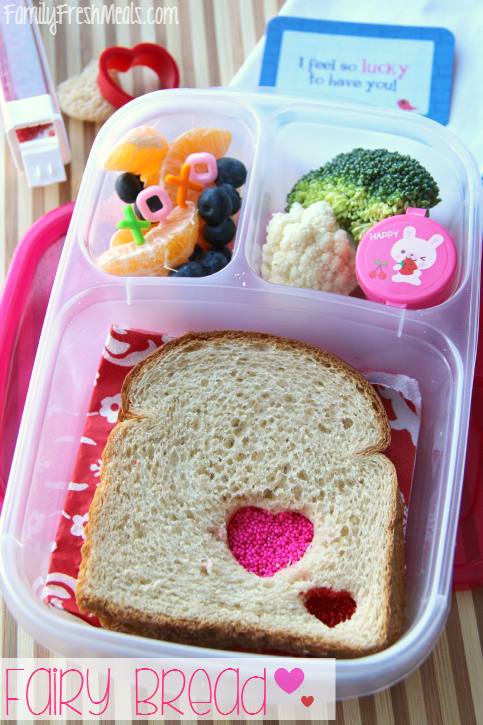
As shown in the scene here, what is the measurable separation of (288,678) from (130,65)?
4.45 feet

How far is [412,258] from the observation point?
1.05m

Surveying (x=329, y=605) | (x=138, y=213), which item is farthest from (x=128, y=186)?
(x=329, y=605)

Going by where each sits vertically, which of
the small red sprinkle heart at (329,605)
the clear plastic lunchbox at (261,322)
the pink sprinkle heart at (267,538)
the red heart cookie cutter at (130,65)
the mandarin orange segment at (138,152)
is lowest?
the small red sprinkle heart at (329,605)

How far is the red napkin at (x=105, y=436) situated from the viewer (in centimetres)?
99

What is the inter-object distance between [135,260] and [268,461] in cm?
44

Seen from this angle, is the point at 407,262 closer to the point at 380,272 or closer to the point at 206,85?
the point at 380,272

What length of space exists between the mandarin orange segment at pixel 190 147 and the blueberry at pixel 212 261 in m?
0.12

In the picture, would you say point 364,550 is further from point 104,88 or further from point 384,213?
Answer: point 104,88

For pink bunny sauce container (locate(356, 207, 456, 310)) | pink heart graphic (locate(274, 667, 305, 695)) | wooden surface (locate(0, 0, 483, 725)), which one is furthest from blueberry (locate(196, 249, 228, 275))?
pink heart graphic (locate(274, 667, 305, 695))

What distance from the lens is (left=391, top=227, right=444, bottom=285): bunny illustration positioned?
1047mm

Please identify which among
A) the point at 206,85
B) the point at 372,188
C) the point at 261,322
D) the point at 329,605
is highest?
the point at 206,85

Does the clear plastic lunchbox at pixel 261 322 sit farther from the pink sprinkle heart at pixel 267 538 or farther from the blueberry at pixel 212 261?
the pink sprinkle heart at pixel 267 538

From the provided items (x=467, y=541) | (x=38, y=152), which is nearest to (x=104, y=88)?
(x=38, y=152)

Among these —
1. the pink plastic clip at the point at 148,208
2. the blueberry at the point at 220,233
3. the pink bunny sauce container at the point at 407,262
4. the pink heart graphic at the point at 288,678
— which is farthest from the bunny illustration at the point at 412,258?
the pink heart graphic at the point at 288,678
